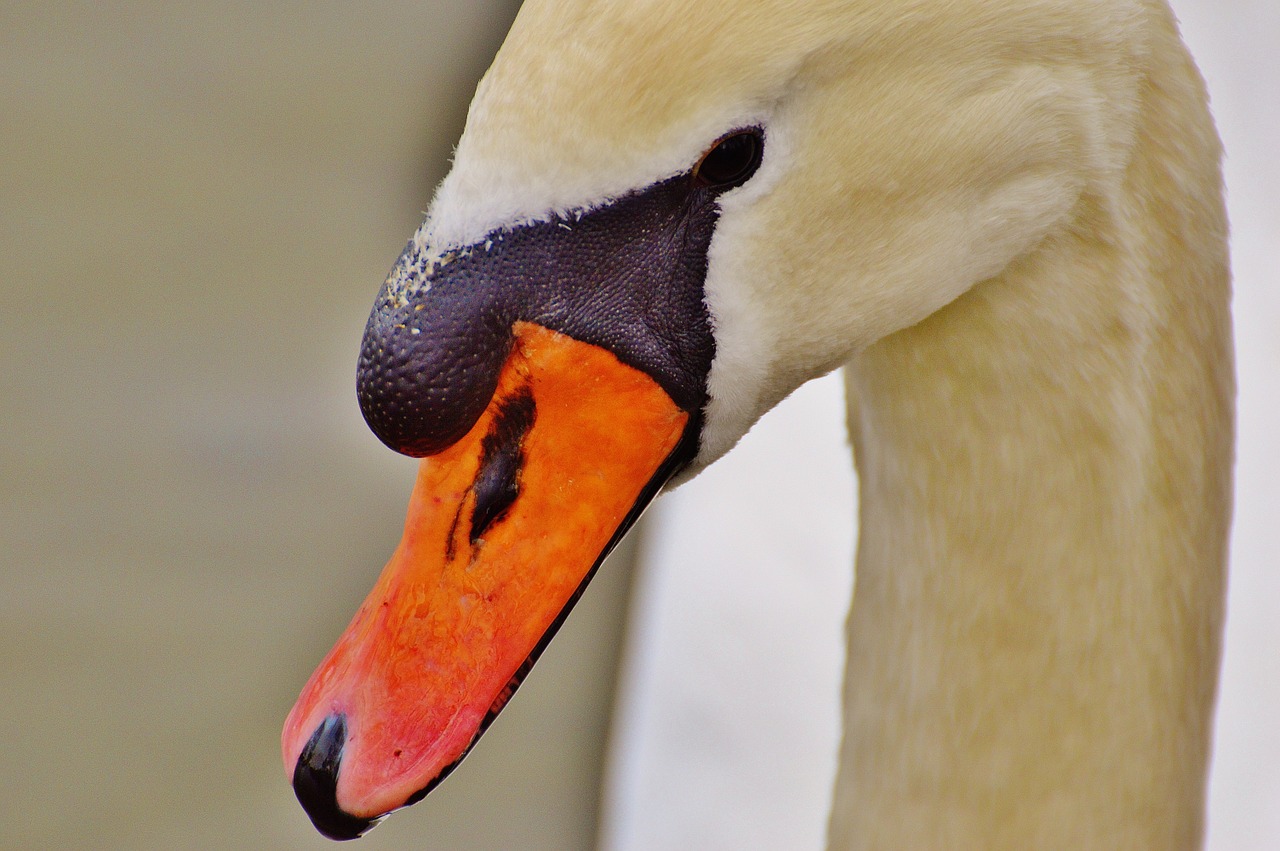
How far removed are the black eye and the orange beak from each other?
9 centimetres

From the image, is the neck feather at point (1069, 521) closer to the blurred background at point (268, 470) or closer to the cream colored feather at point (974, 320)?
the cream colored feather at point (974, 320)

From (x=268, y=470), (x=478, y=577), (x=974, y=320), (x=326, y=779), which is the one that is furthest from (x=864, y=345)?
(x=268, y=470)

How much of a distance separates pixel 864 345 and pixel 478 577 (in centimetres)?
22

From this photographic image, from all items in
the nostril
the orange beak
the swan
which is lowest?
the nostril

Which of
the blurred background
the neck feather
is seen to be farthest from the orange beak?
the blurred background

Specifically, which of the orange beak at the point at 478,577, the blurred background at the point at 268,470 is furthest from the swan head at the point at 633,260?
the blurred background at the point at 268,470

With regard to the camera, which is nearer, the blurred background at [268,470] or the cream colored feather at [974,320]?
the cream colored feather at [974,320]

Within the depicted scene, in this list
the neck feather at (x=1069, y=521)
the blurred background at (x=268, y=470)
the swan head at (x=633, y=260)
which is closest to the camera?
the swan head at (x=633, y=260)

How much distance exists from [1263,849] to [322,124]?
1.46m

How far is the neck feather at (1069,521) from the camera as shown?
57cm

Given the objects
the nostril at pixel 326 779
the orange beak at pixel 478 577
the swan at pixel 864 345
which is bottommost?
the nostril at pixel 326 779

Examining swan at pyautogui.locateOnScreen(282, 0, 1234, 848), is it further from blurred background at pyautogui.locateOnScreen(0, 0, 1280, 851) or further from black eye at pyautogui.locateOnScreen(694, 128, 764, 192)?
blurred background at pyautogui.locateOnScreen(0, 0, 1280, 851)

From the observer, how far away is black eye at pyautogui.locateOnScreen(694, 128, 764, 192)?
1.58 feet

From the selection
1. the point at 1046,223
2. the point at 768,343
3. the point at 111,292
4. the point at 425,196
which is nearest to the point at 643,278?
the point at 768,343
